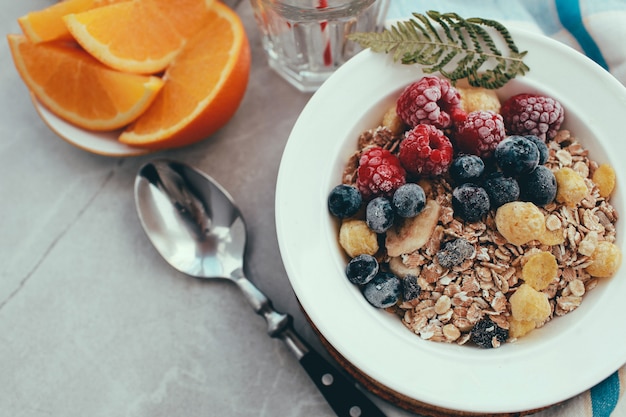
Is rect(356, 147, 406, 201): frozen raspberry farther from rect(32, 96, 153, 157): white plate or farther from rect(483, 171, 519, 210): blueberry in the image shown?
rect(32, 96, 153, 157): white plate

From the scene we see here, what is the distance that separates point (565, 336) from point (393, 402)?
0.34 m

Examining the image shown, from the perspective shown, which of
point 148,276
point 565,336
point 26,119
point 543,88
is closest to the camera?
point 565,336

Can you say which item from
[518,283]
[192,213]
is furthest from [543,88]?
[192,213]

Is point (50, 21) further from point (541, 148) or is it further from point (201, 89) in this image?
point (541, 148)

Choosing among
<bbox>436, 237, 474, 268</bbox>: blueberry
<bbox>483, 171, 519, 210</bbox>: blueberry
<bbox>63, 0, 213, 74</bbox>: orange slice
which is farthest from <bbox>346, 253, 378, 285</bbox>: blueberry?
<bbox>63, 0, 213, 74</bbox>: orange slice

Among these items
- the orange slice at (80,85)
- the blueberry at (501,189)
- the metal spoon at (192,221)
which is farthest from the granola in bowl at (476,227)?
the orange slice at (80,85)

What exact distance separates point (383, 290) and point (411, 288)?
49mm

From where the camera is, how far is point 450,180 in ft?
3.23

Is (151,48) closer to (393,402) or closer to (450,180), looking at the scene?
(450,180)

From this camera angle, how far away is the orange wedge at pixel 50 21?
1.23m

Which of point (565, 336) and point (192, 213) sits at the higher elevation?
point (565, 336)

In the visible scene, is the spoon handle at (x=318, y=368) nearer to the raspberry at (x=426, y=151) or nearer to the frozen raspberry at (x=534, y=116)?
the raspberry at (x=426, y=151)

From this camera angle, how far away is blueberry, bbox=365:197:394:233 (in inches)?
36.4

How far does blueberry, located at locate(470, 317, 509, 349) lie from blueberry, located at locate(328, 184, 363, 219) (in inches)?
11.2
